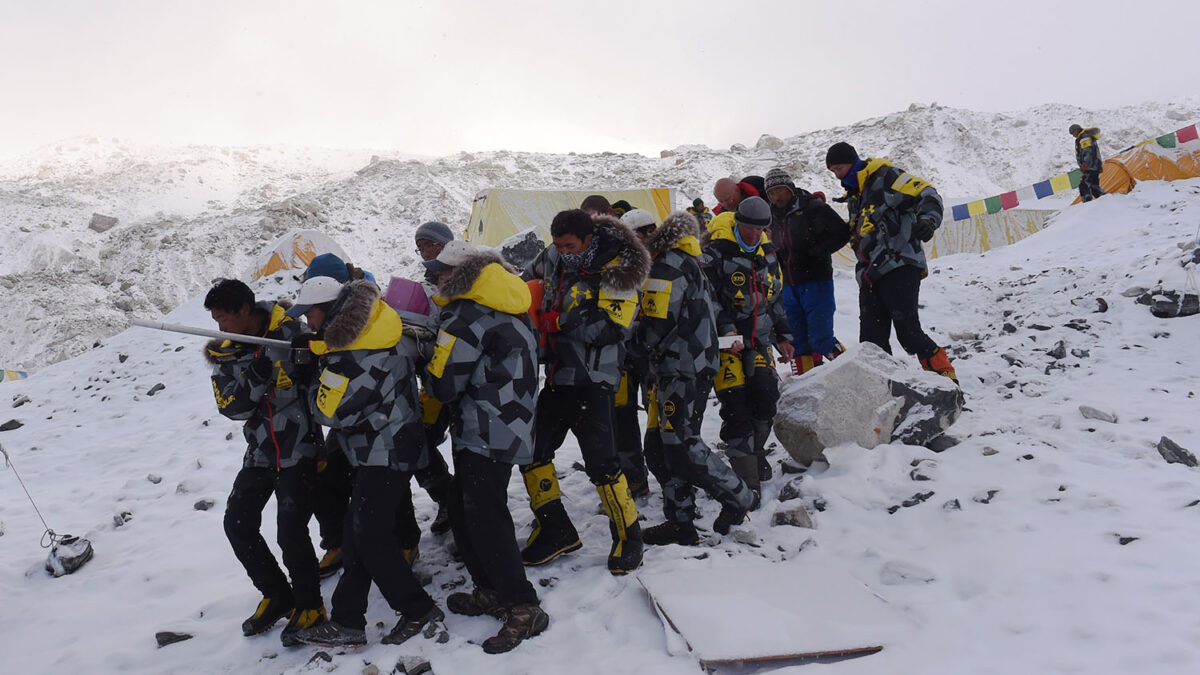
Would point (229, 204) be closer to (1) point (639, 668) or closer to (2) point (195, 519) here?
(2) point (195, 519)

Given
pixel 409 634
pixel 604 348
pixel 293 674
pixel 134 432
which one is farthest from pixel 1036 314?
pixel 134 432

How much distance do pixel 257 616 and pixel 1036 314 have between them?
7.75m

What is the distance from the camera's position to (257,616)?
3.58 metres

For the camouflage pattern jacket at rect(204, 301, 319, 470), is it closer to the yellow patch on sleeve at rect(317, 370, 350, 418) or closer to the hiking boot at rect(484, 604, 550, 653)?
the yellow patch on sleeve at rect(317, 370, 350, 418)

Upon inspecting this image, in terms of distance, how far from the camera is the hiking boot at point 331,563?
161 inches

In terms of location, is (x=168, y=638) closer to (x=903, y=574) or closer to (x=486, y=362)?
(x=486, y=362)

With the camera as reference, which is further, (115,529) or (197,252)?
(197,252)

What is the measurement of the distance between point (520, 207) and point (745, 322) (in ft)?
42.8

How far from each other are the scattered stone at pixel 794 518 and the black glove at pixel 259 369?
Answer: 2.95 metres

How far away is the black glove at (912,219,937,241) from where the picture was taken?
4.93 metres

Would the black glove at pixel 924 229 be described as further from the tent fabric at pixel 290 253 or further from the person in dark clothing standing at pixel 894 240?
the tent fabric at pixel 290 253

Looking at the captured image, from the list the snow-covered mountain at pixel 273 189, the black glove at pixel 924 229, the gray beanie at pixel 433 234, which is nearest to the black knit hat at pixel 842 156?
the black glove at pixel 924 229

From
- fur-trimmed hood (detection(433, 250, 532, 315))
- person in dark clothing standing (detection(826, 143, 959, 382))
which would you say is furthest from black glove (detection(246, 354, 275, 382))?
person in dark clothing standing (detection(826, 143, 959, 382))

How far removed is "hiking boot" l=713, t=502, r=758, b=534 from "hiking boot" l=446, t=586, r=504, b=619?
1.36 metres
